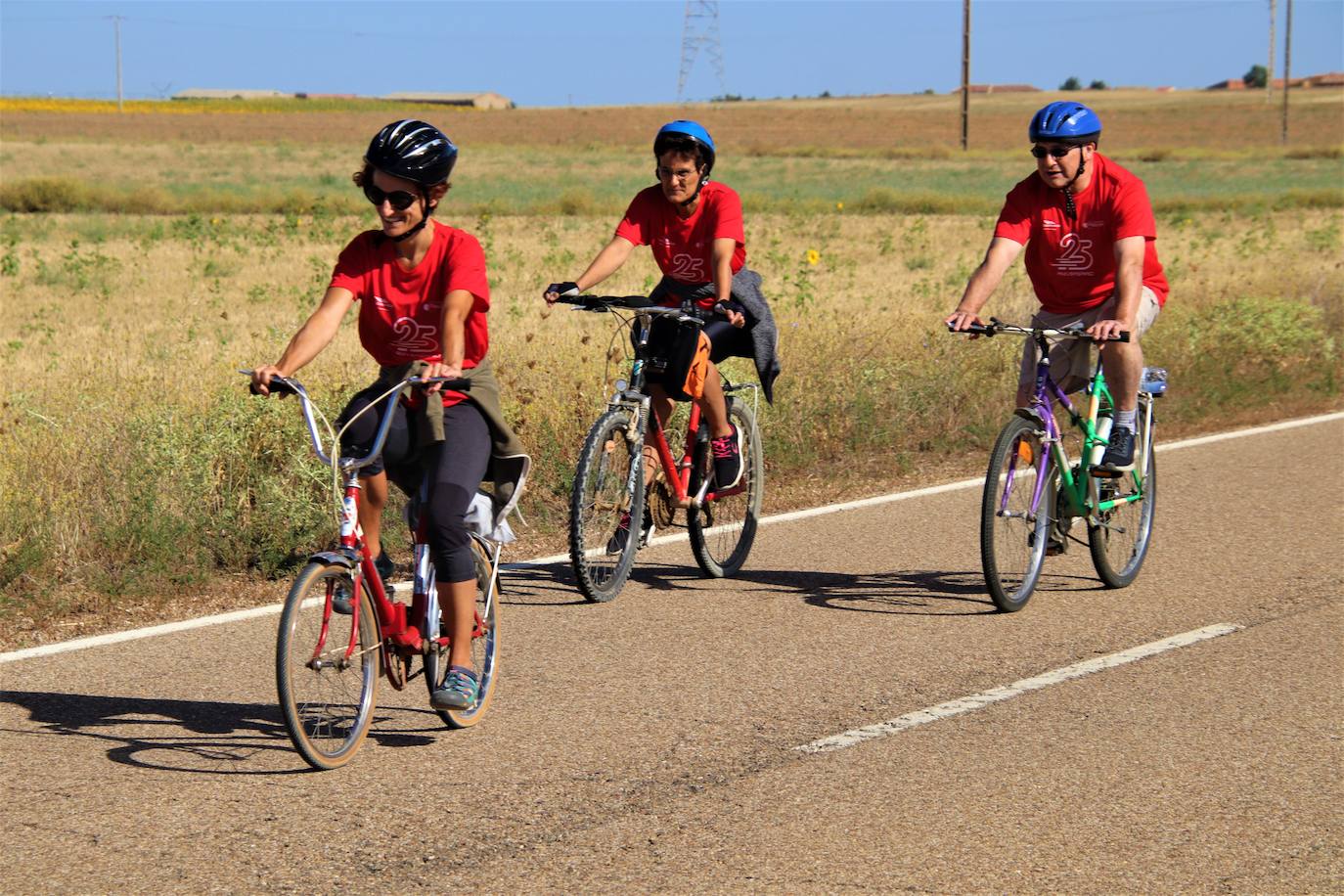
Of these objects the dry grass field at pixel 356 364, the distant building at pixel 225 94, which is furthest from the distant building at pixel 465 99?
the dry grass field at pixel 356 364

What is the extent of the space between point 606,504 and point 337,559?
2399mm

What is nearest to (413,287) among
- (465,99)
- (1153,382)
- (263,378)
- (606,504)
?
(263,378)

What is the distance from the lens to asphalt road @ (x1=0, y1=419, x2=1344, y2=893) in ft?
13.8

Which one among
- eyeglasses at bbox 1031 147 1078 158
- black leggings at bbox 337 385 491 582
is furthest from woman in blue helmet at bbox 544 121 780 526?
black leggings at bbox 337 385 491 582

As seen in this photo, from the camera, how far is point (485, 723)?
17.9 feet

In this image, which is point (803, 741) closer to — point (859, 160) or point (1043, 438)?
point (1043, 438)

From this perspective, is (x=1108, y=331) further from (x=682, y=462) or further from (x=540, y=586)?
(x=540, y=586)

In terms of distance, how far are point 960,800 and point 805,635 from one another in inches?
75.7

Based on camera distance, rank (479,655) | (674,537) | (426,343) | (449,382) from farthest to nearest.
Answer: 1. (674,537)
2. (479,655)
3. (426,343)
4. (449,382)

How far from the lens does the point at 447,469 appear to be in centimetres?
507

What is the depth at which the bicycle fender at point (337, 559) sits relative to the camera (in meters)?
4.73

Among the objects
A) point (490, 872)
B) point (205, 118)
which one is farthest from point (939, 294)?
point (205, 118)

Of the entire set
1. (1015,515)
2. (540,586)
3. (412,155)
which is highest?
(412,155)

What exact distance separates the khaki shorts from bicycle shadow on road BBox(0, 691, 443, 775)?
321 centimetres
